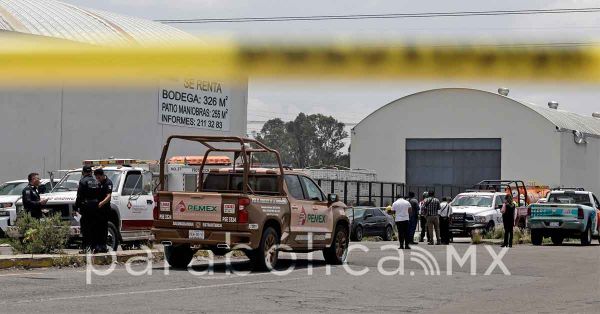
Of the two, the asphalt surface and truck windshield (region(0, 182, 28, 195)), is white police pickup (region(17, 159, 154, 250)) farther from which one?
truck windshield (region(0, 182, 28, 195))

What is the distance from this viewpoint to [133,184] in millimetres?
22016

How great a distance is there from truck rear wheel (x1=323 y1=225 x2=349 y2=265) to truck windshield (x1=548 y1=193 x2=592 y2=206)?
47.0 feet

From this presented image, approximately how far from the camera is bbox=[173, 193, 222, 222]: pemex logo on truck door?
56.7ft

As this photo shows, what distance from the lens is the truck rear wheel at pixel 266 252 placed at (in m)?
17.3

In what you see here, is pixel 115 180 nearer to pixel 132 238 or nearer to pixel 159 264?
pixel 132 238

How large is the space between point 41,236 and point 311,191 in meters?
5.12

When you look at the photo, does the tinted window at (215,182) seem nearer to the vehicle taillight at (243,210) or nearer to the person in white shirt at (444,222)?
the vehicle taillight at (243,210)

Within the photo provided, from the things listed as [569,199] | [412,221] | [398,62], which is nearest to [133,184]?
[412,221]

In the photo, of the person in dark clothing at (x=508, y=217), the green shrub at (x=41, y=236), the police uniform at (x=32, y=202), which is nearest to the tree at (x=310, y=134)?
the green shrub at (x=41, y=236)

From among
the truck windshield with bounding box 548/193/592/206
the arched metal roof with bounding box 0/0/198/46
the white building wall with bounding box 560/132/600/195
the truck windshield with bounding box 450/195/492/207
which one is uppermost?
the arched metal roof with bounding box 0/0/198/46

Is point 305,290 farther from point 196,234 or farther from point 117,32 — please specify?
point 117,32

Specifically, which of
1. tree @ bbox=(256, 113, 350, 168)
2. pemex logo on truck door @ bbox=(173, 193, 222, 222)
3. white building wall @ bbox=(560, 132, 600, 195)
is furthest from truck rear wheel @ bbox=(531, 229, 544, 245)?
tree @ bbox=(256, 113, 350, 168)

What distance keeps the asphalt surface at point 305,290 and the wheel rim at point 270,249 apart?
1.48 feet

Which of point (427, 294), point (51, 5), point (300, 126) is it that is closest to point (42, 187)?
point (51, 5)
